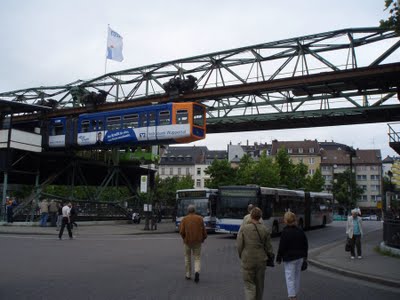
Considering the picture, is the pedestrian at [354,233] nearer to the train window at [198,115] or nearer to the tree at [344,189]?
the train window at [198,115]

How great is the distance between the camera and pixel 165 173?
118438 mm

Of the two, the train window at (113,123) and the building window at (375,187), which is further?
the building window at (375,187)

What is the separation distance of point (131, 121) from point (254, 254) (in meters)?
25.7

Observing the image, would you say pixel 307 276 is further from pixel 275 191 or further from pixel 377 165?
pixel 377 165

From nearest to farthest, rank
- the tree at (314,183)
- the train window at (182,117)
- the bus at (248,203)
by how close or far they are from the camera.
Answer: the bus at (248,203) → the train window at (182,117) → the tree at (314,183)

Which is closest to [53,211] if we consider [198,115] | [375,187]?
[198,115]

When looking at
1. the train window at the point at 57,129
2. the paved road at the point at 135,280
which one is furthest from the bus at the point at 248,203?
the train window at the point at 57,129

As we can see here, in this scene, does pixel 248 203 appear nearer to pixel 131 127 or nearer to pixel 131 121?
pixel 131 127

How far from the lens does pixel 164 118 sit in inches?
1170

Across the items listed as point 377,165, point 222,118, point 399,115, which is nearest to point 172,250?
point 222,118

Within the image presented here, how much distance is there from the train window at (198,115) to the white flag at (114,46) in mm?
13435

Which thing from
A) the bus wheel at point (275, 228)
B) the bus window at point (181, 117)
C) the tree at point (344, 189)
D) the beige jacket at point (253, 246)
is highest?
the bus window at point (181, 117)

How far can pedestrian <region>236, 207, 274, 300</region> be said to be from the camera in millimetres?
7070

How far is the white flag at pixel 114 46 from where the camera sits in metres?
39.1
